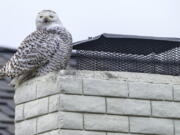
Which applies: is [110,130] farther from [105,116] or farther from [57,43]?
[57,43]

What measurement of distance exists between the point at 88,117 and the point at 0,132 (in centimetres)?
298

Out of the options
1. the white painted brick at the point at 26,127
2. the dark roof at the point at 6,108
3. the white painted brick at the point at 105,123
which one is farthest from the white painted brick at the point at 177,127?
the dark roof at the point at 6,108

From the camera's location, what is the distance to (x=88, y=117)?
40.7ft

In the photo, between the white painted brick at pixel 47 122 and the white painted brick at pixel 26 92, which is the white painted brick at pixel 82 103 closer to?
the white painted brick at pixel 47 122

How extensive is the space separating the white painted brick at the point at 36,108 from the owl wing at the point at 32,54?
0.55 metres

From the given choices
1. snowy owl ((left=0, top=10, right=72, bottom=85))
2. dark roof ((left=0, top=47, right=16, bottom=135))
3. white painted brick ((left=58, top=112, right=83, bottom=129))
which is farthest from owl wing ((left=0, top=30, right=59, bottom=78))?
dark roof ((left=0, top=47, right=16, bottom=135))

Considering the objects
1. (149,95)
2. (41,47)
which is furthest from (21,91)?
(149,95)

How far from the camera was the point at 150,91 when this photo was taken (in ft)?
42.2

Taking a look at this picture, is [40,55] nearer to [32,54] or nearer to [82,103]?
[32,54]

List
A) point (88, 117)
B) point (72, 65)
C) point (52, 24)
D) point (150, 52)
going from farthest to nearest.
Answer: point (72, 65) < point (52, 24) < point (150, 52) < point (88, 117)

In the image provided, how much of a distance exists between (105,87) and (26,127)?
43.3 inches

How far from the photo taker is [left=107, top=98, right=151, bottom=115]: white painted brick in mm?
12594

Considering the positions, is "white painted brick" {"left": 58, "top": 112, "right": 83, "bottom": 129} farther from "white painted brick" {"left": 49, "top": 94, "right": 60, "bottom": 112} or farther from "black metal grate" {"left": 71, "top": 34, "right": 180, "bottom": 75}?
"black metal grate" {"left": 71, "top": 34, "right": 180, "bottom": 75}

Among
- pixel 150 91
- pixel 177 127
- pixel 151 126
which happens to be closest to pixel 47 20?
pixel 150 91
